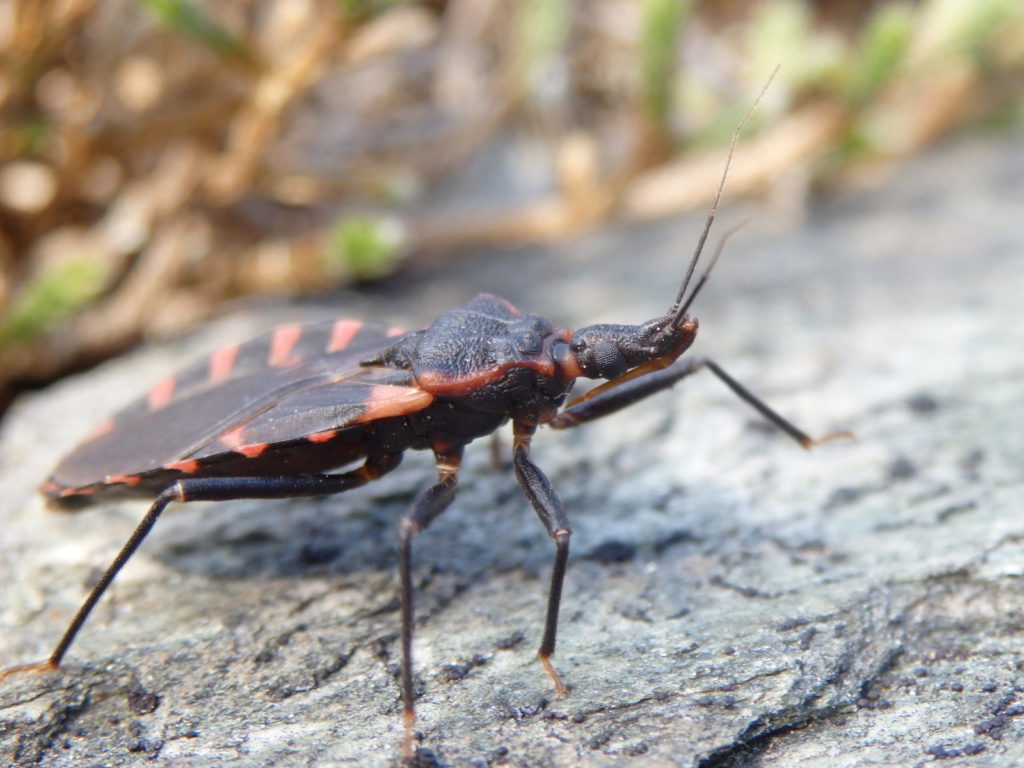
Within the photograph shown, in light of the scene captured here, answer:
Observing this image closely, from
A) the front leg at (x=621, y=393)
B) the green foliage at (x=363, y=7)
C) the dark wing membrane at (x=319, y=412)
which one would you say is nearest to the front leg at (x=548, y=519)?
the front leg at (x=621, y=393)

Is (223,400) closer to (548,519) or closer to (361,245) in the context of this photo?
(548,519)

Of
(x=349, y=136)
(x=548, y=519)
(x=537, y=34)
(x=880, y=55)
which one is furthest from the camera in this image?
(x=349, y=136)

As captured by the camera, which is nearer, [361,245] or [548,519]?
[548,519]

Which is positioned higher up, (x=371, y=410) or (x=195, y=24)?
(x=195, y=24)

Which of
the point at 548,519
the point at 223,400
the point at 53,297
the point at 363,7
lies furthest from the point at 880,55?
the point at 53,297

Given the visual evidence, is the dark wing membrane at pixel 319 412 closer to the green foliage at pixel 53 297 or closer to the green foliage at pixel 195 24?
the green foliage at pixel 53 297

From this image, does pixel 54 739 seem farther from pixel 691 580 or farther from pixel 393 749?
pixel 691 580
